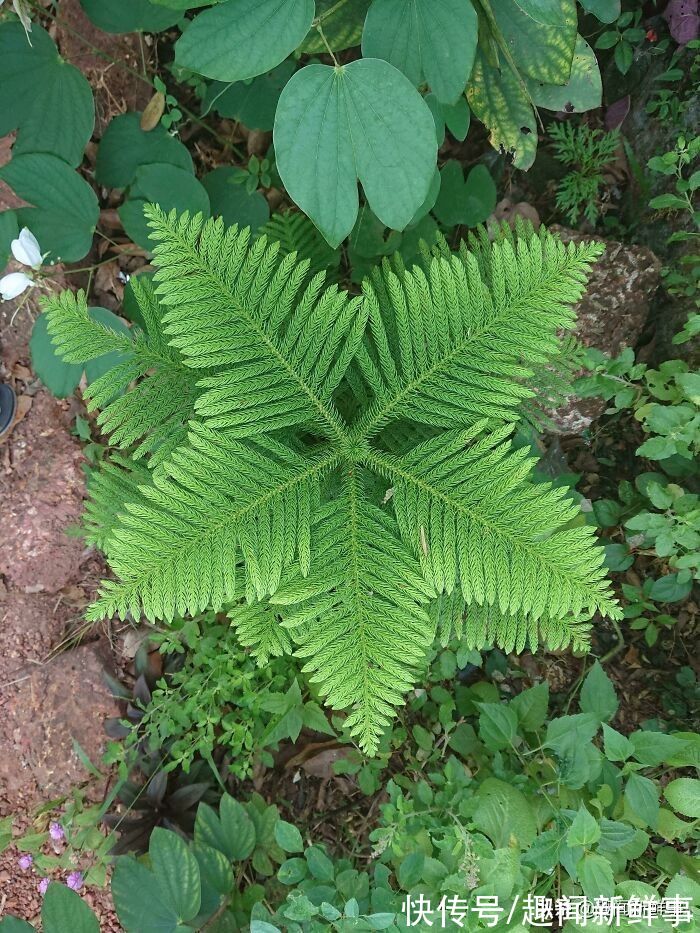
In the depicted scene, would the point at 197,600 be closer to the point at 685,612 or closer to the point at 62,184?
the point at 62,184

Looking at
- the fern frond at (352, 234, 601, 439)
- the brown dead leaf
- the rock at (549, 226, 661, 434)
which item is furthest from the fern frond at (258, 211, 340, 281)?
the rock at (549, 226, 661, 434)

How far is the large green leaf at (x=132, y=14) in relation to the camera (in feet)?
5.75

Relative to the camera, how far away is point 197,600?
117cm

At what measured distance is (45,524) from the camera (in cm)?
245

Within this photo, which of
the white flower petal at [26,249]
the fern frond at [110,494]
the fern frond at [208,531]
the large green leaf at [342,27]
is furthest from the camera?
the white flower petal at [26,249]

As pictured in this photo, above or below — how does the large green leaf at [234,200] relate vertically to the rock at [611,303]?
above

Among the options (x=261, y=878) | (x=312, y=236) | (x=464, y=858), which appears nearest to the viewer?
(x=464, y=858)

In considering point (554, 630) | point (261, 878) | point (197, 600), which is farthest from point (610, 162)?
point (261, 878)

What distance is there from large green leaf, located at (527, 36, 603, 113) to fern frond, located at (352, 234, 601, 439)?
1.74ft

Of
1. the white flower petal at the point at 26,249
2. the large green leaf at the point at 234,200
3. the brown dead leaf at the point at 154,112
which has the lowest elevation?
the large green leaf at the point at 234,200

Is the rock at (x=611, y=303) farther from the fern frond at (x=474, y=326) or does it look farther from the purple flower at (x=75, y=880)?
the purple flower at (x=75, y=880)

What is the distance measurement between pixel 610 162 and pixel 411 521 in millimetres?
1814

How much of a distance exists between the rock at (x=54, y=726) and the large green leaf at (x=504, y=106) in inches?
84.9

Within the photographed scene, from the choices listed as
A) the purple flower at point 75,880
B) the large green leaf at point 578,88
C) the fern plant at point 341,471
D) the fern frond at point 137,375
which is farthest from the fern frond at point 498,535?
the purple flower at point 75,880
